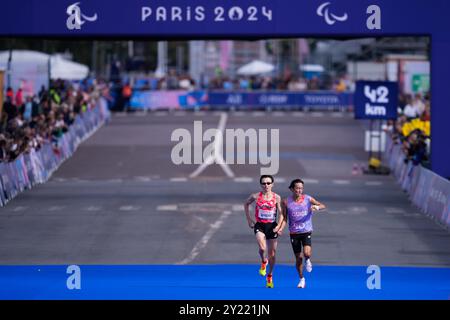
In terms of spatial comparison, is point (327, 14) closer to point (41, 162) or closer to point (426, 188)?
point (426, 188)

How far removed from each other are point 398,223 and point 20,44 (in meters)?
57.8

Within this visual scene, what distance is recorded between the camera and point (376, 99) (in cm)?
3869

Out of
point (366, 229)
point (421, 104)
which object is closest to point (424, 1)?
point (366, 229)

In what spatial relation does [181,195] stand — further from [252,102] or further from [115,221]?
[252,102]

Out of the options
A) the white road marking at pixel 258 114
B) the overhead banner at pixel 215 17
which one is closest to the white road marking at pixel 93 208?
the overhead banner at pixel 215 17

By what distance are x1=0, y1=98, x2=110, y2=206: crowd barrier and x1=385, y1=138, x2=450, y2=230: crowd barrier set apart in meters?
10.6

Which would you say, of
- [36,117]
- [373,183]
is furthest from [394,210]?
[36,117]

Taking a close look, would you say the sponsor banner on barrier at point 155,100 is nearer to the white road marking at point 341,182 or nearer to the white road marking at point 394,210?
the white road marking at point 341,182

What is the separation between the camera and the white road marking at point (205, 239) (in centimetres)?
2352

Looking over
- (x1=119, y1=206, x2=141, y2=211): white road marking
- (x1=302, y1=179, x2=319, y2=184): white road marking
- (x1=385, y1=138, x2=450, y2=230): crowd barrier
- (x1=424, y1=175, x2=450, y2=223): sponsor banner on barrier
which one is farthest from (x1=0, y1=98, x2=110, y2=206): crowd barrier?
(x1=424, y1=175, x2=450, y2=223): sponsor banner on barrier

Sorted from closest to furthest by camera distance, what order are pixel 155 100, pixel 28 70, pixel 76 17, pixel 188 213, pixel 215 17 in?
pixel 215 17 → pixel 76 17 → pixel 188 213 → pixel 28 70 → pixel 155 100

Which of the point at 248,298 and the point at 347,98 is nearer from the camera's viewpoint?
the point at 248,298

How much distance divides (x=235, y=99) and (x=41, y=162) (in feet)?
111

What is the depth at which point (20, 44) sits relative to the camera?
273ft
